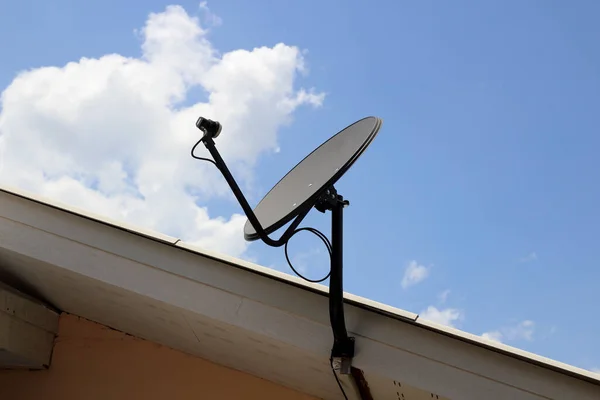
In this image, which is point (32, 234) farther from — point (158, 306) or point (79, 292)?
point (158, 306)

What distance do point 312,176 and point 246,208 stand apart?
343 millimetres

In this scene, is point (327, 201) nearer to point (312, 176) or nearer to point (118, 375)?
point (312, 176)

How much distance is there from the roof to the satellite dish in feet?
0.89

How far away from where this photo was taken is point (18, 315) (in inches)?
118

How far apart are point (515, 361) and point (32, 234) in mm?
1948

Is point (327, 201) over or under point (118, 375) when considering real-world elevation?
over

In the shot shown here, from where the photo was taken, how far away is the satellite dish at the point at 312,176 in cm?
183

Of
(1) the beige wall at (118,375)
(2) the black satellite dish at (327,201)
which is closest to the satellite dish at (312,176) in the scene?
(2) the black satellite dish at (327,201)

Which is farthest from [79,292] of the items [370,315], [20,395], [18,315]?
[370,315]

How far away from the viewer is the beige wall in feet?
10.0

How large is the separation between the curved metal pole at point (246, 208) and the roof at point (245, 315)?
28cm

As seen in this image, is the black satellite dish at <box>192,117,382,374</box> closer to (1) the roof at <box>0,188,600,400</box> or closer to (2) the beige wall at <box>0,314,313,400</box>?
(1) the roof at <box>0,188,600,400</box>

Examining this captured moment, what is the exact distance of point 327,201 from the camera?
6.34 feet

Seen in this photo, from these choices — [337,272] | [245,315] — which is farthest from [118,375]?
[337,272]
